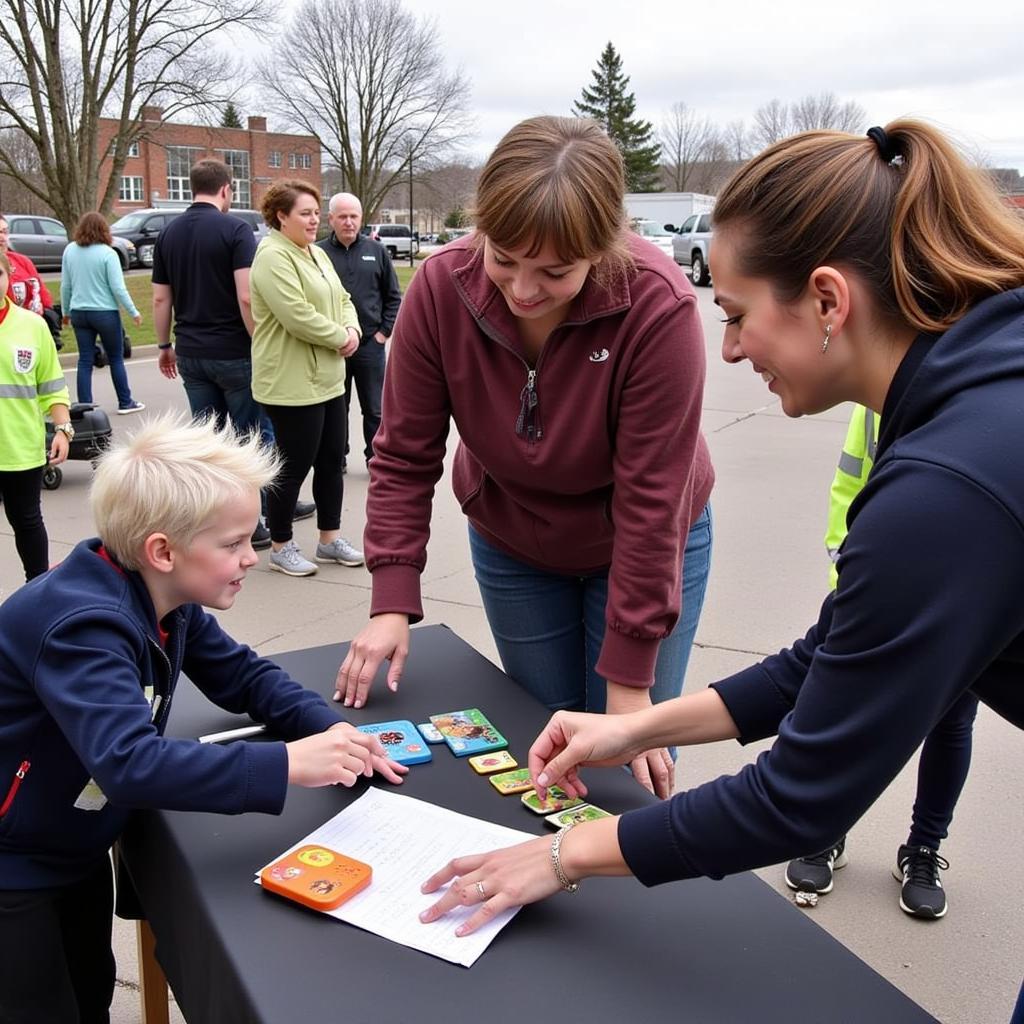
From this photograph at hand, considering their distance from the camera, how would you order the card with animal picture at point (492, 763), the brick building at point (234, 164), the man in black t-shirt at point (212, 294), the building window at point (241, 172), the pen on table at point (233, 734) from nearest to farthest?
the card with animal picture at point (492, 763) → the pen on table at point (233, 734) → the man in black t-shirt at point (212, 294) → the brick building at point (234, 164) → the building window at point (241, 172)

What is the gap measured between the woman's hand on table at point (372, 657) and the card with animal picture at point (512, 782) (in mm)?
331

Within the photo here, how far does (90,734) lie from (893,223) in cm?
114

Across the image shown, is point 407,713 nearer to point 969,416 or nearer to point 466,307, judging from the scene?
point 466,307

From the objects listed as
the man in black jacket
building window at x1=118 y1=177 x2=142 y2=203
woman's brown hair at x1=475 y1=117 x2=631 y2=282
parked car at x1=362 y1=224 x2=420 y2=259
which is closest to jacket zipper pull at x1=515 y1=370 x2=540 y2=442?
woman's brown hair at x1=475 y1=117 x2=631 y2=282

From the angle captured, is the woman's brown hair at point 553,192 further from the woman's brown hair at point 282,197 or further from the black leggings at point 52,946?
the woman's brown hair at point 282,197

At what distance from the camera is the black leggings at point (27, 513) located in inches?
145

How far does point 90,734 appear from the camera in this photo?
129 cm

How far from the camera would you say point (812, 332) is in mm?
1072

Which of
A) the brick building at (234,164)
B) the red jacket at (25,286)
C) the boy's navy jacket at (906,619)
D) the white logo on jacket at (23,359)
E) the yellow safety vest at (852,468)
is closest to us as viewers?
the boy's navy jacket at (906,619)

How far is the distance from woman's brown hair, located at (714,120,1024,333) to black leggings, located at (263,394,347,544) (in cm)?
346

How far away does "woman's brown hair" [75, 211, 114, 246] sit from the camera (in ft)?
24.8

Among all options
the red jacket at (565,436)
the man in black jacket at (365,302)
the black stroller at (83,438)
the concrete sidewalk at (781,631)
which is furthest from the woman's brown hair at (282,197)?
the red jacket at (565,436)

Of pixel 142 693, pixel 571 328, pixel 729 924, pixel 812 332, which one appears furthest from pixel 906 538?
pixel 142 693

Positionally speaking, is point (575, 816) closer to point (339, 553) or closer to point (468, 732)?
point (468, 732)
